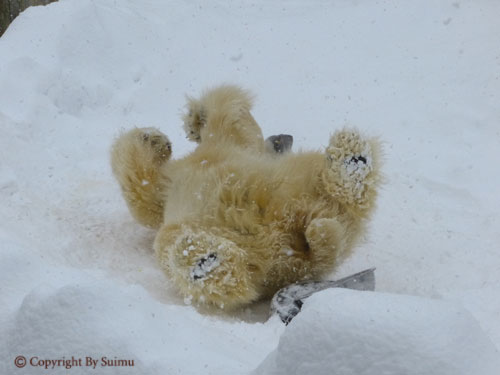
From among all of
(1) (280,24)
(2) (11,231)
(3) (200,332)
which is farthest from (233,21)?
(3) (200,332)

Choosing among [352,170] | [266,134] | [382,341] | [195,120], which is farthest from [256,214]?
[266,134]

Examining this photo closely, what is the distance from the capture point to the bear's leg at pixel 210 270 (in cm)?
261

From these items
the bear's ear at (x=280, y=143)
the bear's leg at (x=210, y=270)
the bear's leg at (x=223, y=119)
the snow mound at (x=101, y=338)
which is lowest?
the bear's ear at (x=280, y=143)

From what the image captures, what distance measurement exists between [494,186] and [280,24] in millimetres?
2643

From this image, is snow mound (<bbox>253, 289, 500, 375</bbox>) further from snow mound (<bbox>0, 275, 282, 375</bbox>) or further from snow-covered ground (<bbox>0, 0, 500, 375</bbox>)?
snow mound (<bbox>0, 275, 282, 375</bbox>)

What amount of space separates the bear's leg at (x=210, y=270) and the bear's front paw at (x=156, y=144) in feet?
2.44

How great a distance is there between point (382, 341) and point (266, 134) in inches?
126

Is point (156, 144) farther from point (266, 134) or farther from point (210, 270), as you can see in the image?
point (266, 134)

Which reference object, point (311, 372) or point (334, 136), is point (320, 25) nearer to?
point (334, 136)

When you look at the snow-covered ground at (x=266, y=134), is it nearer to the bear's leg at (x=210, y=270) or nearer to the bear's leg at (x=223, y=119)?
the bear's leg at (x=210, y=270)

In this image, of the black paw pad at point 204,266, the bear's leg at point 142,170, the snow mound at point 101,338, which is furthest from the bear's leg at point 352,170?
the snow mound at point 101,338

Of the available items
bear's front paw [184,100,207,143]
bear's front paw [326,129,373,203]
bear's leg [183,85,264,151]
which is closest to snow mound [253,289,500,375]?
bear's front paw [326,129,373,203]

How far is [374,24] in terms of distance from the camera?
5430 mm

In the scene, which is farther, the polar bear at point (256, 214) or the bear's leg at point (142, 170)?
the bear's leg at point (142, 170)
